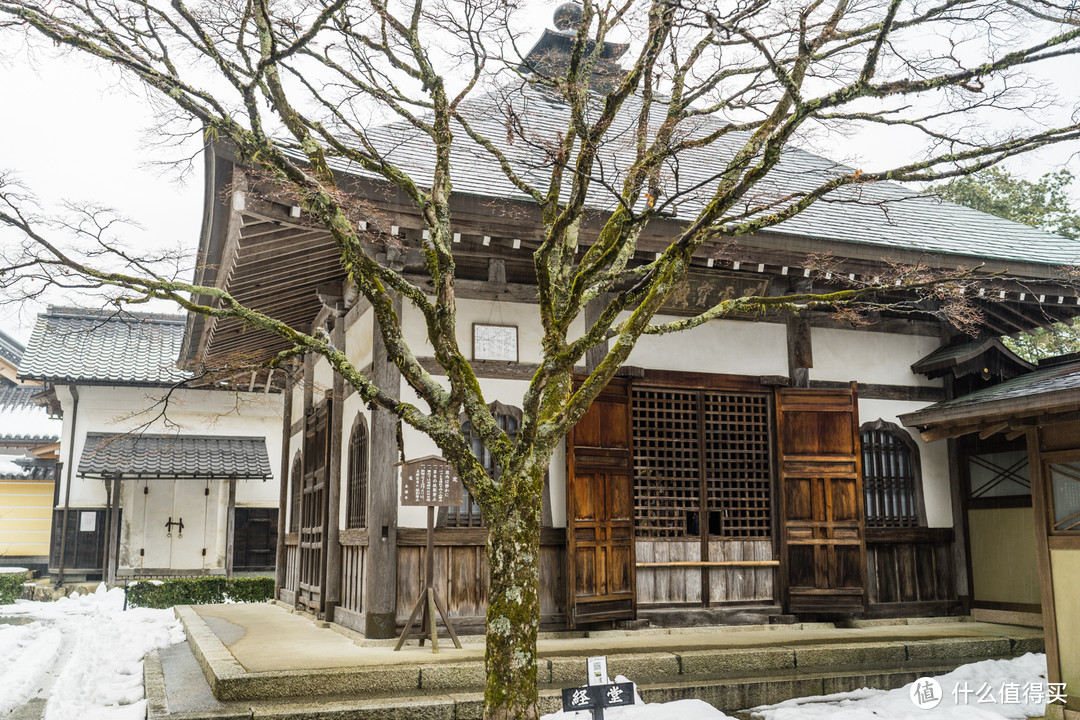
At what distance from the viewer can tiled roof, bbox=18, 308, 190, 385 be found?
62.1 ft

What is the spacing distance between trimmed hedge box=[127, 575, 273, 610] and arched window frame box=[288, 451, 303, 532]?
3.31 metres

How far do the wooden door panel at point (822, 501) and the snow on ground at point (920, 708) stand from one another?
72.3 inches

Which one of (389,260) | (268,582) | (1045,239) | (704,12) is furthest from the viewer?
(268,582)

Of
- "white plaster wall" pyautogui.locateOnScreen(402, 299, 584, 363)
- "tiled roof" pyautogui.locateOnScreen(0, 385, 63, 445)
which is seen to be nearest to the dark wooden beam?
"white plaster wall" pyautogui.locateOnScreen(402, 299, 584, 363)

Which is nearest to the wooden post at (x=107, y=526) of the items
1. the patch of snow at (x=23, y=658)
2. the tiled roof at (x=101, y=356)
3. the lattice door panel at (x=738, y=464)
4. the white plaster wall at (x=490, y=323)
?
the tiled roof at (x=101, y=356)

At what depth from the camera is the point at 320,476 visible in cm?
1140

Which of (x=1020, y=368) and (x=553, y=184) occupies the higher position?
(x=553, y=184)

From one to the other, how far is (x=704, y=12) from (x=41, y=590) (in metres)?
18.6

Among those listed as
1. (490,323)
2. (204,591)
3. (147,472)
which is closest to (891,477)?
(490,323)

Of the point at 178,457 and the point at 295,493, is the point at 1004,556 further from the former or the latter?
the point at 178,457

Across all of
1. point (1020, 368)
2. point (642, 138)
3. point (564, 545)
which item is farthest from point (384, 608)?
point (1020, 368)

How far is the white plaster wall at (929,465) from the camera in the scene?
33.7 ft

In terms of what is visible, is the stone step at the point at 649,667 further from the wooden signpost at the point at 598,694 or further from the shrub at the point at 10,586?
the shrub at the point at 10,586

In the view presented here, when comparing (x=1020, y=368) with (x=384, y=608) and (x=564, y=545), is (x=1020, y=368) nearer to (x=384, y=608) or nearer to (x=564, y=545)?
(x=564, y=545)
